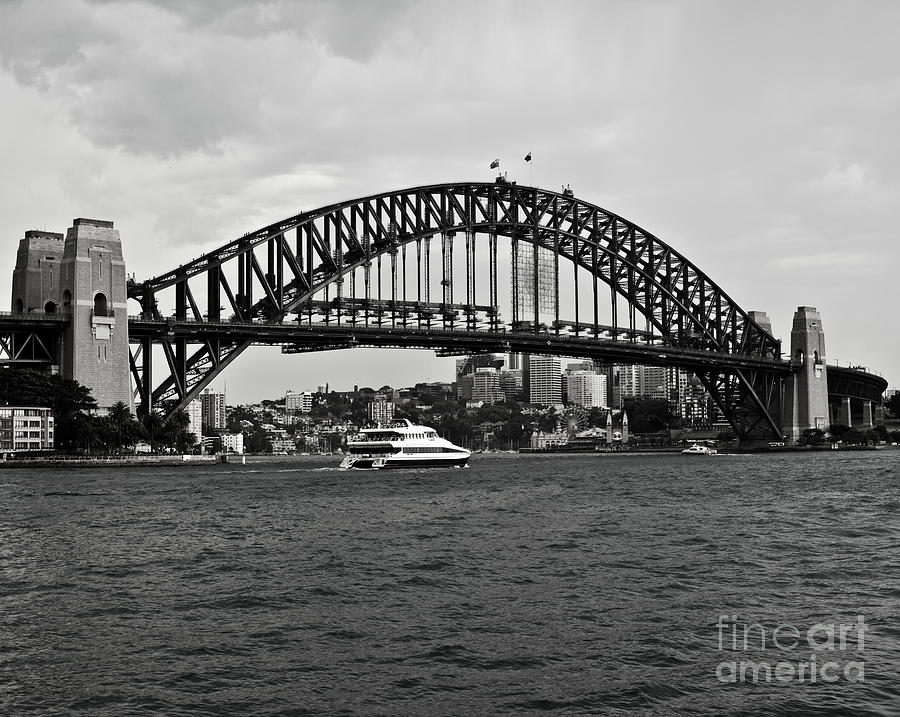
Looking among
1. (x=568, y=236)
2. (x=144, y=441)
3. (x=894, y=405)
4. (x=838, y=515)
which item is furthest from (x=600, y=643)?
(x=894, y=405)

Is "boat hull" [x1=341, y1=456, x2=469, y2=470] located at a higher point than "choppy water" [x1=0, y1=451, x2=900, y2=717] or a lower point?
higher

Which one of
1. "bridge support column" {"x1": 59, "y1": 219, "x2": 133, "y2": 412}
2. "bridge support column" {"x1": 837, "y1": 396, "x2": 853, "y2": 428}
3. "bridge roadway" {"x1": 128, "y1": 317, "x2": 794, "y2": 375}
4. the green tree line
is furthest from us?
"bridge support column" {"x1": 837, "y1": 396, "x2": 853, "y2": 428}

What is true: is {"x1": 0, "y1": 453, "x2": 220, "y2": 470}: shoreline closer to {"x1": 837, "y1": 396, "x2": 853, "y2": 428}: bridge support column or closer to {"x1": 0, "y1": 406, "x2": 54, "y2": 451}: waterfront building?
{"x1": 0, "y1": 406, "x2": 54, "y2": 451}: waterfront building

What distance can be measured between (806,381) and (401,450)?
6602cm

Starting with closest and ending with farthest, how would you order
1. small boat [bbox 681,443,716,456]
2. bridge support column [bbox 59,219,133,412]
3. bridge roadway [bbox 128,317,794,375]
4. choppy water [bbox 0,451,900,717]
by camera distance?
1. choppy water [bbox 0,451,900,717]
2. bridge support column [bbox 59,219,133,412]
3. bridge roadway [bbox 128,317,794,375]
4. small boat [bbox 681,443,716,456]

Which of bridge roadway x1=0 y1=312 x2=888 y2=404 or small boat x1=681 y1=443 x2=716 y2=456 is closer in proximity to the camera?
bridge roadway x1=0 y1=312 x2=888 y2=404

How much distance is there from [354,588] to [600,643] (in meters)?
6.20

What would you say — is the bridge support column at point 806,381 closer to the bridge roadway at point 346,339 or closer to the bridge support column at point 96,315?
the bridge roadway at point 346,339

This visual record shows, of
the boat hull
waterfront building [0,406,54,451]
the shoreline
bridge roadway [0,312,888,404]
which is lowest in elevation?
the boat hull

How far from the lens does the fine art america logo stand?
14961 millimetres

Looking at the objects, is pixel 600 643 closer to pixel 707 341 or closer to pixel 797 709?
pixel 797 709

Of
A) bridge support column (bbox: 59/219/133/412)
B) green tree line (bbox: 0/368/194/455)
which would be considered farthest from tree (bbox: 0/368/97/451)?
bridge support column (bbox: 59/219/133/412)

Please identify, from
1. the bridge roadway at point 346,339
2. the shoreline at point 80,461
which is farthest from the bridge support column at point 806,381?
the shoreline at point 80,461

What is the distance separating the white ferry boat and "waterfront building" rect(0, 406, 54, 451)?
1958cm
